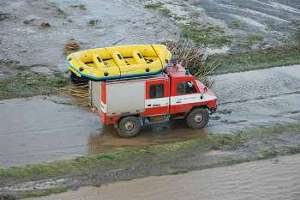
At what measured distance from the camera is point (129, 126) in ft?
58.1

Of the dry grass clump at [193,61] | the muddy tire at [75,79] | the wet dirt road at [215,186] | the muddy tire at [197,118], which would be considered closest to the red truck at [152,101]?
the muddy tire at [197,118]

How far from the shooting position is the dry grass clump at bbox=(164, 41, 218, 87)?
21230 mm

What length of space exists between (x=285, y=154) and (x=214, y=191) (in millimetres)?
3070

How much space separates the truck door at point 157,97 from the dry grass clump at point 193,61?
3296 mm

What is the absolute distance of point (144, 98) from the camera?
57.6 feet

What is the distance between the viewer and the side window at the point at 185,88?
705 inches

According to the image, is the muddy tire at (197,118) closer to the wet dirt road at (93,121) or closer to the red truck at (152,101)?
the red truck at (152,101)

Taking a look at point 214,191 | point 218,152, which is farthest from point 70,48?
point 214,191

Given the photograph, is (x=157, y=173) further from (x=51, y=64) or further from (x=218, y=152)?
(x=51, y=64)

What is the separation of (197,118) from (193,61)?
145 inches

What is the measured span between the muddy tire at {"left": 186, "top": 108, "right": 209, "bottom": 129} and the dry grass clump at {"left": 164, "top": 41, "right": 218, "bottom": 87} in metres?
2.82

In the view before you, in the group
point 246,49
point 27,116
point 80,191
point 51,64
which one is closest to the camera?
point 80,191

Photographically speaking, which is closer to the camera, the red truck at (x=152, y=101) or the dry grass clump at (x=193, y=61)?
the red truck at (x=152, y=101)

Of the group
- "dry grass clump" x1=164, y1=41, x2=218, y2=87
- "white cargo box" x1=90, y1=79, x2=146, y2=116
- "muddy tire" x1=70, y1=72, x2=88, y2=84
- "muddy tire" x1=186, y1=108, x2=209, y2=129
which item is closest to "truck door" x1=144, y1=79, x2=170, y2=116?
"white cargo box" x1=90, y1=79, x2=146, y2=116
